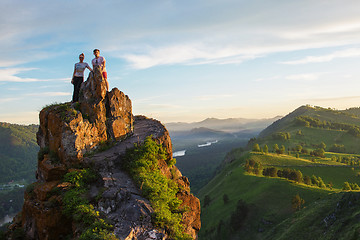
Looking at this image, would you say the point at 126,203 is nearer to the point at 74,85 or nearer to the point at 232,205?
the point at 74,85

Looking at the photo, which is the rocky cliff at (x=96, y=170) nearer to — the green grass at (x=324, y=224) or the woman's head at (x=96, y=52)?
the woman's head at (x=96, y=52)

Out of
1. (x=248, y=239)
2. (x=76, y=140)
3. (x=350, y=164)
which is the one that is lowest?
(x=248, y=239)

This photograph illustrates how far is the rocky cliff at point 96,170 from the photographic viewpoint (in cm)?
1214

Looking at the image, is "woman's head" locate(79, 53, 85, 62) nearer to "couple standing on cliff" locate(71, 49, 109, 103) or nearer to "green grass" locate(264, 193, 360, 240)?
"couple standing on cliff" locate(71, 49, 109, 103)

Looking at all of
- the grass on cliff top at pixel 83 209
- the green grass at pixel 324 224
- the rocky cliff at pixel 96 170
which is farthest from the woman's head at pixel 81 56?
the green grass at pixel 324 224

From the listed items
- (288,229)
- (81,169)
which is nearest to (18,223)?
(81,169)

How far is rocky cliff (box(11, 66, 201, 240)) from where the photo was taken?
12.1 m

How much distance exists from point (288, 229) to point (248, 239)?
55.8ft

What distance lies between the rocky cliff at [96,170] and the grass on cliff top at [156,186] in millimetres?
304

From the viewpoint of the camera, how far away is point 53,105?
18.6 meters

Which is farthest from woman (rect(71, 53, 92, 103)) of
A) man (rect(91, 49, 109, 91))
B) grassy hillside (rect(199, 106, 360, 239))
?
grassy hillside (rect(199, 106, 360, 239))

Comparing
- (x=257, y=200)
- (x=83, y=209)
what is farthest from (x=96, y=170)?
(x=257, y=200)

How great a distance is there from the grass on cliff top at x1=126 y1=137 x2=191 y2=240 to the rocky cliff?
1.00 feet

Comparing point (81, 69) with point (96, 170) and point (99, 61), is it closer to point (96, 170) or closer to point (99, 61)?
point (99, 61)
